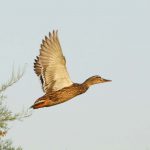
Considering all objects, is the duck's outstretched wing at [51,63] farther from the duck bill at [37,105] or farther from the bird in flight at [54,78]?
the duck bill at [37,105]

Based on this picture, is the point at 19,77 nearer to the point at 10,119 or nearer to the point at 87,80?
the point at 10,119

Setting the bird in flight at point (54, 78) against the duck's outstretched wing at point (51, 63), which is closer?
the bird in flight at point (54, 78)

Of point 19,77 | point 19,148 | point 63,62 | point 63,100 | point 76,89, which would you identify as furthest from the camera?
point 19,148

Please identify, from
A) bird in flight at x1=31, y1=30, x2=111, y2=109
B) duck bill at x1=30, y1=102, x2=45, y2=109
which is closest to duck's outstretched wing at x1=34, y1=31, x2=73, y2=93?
bird in flight at x1=31, y1=30, x2=111, y2=109

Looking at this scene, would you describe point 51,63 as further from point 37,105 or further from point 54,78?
point 37,105

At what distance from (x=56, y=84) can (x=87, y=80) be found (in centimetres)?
62

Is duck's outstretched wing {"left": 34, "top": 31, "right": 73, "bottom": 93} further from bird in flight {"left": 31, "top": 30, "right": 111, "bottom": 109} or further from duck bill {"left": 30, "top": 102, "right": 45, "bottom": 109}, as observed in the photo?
duck bill {"left": 30, "top": 102, "right": 45, "bottom": 109}

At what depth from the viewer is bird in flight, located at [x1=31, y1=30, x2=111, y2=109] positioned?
29.9ft

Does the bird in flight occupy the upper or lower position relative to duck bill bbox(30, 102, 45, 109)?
upper

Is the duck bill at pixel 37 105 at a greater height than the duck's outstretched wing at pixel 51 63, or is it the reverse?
the duck's outstretched wing at pixel 51 63

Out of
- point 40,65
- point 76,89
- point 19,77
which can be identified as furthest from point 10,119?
point 76,89

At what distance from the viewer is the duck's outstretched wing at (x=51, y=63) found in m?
10.3

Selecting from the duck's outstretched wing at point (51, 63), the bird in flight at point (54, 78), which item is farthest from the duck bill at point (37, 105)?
the duck's outstretched wing at point (51, 63)

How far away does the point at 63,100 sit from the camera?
9023mm
